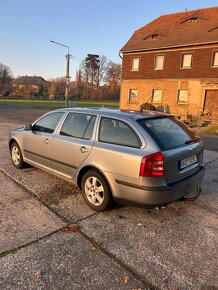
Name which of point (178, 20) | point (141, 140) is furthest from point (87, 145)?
point (178, 20)

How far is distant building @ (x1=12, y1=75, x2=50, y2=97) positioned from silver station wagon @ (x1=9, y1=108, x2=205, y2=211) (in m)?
78.9

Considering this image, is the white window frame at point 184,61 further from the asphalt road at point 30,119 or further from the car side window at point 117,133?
the car side window at point 117,133

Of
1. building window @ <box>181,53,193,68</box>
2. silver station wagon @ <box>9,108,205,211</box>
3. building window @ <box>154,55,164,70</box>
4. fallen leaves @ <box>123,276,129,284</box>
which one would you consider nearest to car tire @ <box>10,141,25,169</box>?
silver station wagon @ <box>9,108,205,211</box>

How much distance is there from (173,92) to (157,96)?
186cm

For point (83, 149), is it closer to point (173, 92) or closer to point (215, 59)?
point (215, 59)

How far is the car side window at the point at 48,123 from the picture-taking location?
4.88 m

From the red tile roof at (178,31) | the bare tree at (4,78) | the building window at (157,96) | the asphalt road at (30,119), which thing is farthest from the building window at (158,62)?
the bare tree at (4,78)

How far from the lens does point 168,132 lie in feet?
12.5

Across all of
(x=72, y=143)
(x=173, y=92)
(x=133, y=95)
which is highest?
(x=173, y=92)

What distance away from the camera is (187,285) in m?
2.49

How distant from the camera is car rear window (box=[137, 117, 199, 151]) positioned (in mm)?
3527

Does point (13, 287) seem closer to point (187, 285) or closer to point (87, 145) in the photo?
point (187, 285)

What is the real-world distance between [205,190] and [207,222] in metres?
1.41

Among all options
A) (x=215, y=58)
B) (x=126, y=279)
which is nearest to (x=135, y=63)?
(x=215, y=58)
